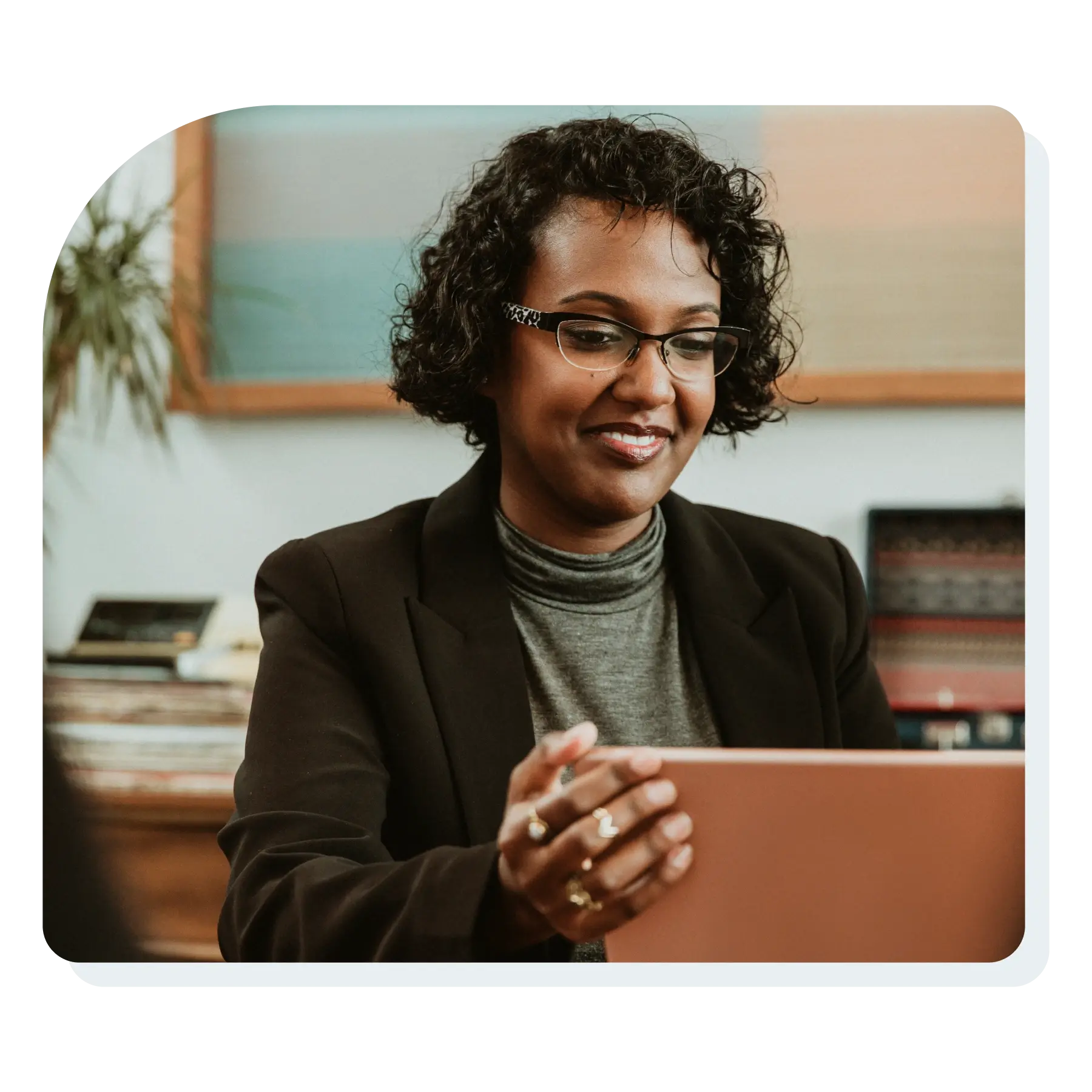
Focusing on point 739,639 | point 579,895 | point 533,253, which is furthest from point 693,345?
point 579,895

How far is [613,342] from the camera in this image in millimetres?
1152

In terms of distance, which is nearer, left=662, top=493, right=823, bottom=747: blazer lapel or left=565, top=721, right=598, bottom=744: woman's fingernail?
left=565, top=721, right=598, bottom=744: woman's fingernail

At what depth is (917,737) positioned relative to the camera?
1.24m

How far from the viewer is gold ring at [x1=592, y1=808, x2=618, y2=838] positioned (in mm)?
1004

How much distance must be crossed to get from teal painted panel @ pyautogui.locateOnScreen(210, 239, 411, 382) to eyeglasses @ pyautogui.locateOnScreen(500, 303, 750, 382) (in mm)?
158

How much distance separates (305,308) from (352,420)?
0.13 meters

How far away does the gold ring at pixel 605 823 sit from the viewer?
3.29ft

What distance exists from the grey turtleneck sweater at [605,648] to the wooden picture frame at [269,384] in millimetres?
215

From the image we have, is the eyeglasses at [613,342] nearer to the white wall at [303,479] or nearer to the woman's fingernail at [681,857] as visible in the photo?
the white wall at [303,479]

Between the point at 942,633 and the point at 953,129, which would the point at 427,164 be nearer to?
the point at 953,129

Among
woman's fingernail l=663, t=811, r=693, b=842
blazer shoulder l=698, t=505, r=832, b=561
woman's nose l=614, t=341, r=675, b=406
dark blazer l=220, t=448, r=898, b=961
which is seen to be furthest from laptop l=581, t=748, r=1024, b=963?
woman's nose l=614, t=341, r=675, b=406

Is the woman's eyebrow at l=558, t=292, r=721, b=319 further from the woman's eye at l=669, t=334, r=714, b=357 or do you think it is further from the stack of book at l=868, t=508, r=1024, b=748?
the stack of book at l=868, t=508, r=1024, b=748

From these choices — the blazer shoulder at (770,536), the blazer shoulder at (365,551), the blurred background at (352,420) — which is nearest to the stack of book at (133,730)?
the blurred background at (352,420)

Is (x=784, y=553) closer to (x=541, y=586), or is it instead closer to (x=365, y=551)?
(x=541, y=586)
